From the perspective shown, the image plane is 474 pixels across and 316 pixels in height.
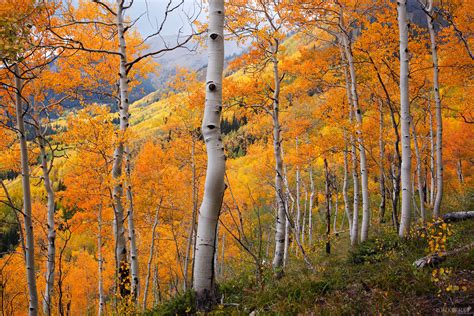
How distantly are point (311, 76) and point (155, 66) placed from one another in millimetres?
6274

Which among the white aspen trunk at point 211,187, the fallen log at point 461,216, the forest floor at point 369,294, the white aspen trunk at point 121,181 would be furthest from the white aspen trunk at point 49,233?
the fallen log at point 461,216

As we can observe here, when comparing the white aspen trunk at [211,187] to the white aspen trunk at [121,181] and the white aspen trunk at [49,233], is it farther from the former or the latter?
the white aspen trunk at [49,233]

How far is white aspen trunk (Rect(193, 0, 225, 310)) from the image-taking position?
3.73m

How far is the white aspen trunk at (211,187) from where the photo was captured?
3.73m

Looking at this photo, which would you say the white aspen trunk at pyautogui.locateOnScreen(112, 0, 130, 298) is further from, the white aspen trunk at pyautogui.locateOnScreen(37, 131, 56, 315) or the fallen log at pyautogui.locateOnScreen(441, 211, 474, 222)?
the fallen log at pyautogui.locateOnScreen(441, 211, 474, 222)

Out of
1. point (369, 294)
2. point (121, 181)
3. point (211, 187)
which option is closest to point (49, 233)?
point (121, 181)

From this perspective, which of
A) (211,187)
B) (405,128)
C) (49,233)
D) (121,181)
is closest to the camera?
(211,187)

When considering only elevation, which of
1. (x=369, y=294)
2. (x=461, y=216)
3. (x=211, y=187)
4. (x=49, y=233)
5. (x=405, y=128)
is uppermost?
(x=405, y=128)

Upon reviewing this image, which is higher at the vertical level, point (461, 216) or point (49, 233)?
point (461, 216)

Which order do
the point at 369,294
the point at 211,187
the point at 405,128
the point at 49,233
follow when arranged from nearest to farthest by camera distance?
the point at 369,294 → the point at 211,187 → the point at 405,128 → the point at 49,233

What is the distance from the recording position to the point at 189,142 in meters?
15.7

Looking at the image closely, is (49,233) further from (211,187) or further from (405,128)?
(405,128)

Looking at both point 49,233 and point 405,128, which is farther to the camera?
point 49,233

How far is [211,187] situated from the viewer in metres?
3.77
